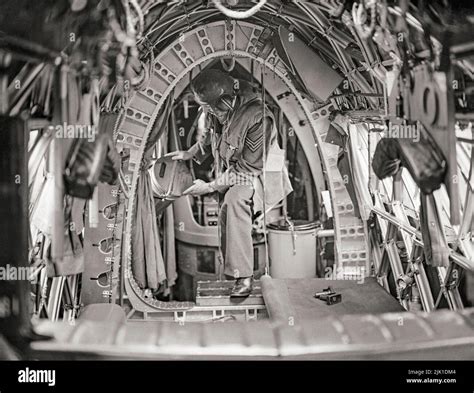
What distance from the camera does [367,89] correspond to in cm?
323

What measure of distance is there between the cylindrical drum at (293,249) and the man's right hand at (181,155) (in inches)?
20.0

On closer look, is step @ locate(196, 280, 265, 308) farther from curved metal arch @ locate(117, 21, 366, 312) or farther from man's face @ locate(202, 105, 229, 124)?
man's face @ locate(202, 105, 229, 124)

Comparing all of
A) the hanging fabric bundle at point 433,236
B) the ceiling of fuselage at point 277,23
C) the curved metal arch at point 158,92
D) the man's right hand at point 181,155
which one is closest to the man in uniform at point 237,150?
the man's right hand at point 181,155

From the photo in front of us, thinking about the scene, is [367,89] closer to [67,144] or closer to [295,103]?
[295,103]

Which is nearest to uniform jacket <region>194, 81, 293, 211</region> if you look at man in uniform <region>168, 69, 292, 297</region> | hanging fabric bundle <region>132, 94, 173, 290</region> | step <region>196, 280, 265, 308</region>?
man in uniform <region>168, 69, 292, 297</region>

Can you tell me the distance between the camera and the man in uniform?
10.5ft

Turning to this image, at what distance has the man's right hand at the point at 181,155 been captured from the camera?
126 inches

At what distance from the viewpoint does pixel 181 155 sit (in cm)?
321

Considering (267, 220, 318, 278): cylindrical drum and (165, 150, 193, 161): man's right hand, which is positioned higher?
(165, 150, 193, 161): man's right hand

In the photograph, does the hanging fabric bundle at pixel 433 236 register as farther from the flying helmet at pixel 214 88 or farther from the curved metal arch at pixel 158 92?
the flying helmet at pixel 214 88

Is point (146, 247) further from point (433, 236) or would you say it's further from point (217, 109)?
point (433, 236)

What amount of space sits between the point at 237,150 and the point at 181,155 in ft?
0.88

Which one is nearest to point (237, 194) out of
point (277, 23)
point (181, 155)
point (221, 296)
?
point (181, 155)
